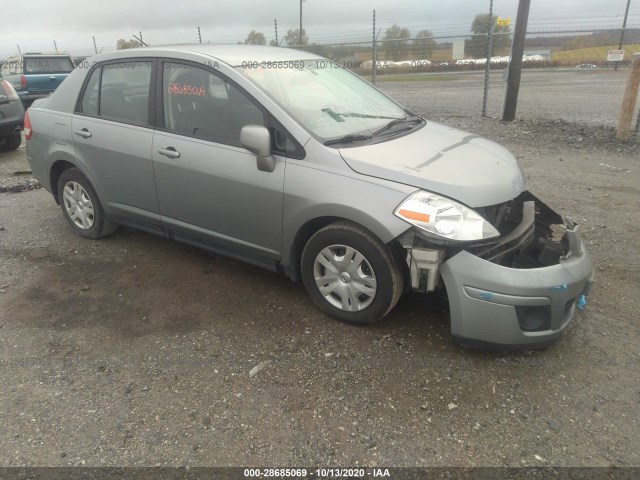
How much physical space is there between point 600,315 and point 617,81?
1765cm

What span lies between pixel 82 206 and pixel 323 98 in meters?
2.59

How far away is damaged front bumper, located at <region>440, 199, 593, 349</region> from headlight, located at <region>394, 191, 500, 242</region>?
0.12 meters

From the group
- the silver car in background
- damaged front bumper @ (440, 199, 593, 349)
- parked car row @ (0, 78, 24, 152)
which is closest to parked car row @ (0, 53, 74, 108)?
parked car row @ (0, 78, 24, 152)

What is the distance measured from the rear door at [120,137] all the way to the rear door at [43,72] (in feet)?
32.8

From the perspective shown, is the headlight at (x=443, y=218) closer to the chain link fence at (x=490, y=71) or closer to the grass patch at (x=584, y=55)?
the chain link fence at (x=490, y=71)

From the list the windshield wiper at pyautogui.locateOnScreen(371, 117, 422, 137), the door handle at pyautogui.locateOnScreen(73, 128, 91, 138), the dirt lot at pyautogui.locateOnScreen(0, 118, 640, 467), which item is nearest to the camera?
the dirt lot at pyautogui.locateOnScreen(0, 118, 640, 467)

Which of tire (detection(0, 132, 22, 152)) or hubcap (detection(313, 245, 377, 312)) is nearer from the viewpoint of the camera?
hubcap (detection(313, 245, 377, 312))

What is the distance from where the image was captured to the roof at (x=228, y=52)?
3645 millimetres

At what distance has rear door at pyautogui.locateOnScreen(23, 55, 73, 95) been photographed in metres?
12.6

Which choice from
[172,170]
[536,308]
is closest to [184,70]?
[172,170]

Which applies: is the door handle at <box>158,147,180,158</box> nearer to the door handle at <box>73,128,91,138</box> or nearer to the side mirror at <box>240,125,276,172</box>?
the side mirror at <box>240,125,276,172</box>

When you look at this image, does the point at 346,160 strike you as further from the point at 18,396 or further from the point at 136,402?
the point at 18,396

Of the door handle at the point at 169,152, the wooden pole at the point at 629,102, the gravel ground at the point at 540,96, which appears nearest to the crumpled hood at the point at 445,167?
the door handle at the point at 169,152

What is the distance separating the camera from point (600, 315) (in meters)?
3.36
